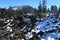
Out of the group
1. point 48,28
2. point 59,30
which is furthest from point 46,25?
point 59,30

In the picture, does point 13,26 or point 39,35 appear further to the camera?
point 13,26

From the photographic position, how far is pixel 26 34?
12984mm

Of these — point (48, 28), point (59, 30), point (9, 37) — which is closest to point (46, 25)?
point (48, 28)

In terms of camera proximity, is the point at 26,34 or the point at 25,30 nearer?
the point at 26,34

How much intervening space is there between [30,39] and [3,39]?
297 cm

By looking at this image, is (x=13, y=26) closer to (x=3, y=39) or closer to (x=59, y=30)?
(x=3, y=39)

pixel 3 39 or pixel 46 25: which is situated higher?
pixel 46 25

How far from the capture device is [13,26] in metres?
15.9

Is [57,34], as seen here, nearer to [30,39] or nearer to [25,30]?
[30,39]

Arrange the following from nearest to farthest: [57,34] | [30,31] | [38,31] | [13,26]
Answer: [57,34] → [38,31] → [30,31] → [13,26]

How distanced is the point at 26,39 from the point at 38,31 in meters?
1.05

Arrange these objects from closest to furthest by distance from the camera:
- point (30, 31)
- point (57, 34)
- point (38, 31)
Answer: point (57, 34)
point (38, 31)
point (30, 31)

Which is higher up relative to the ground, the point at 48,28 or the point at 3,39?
the point at 48,28

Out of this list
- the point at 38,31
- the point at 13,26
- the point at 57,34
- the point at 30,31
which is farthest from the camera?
the point at 13,26
